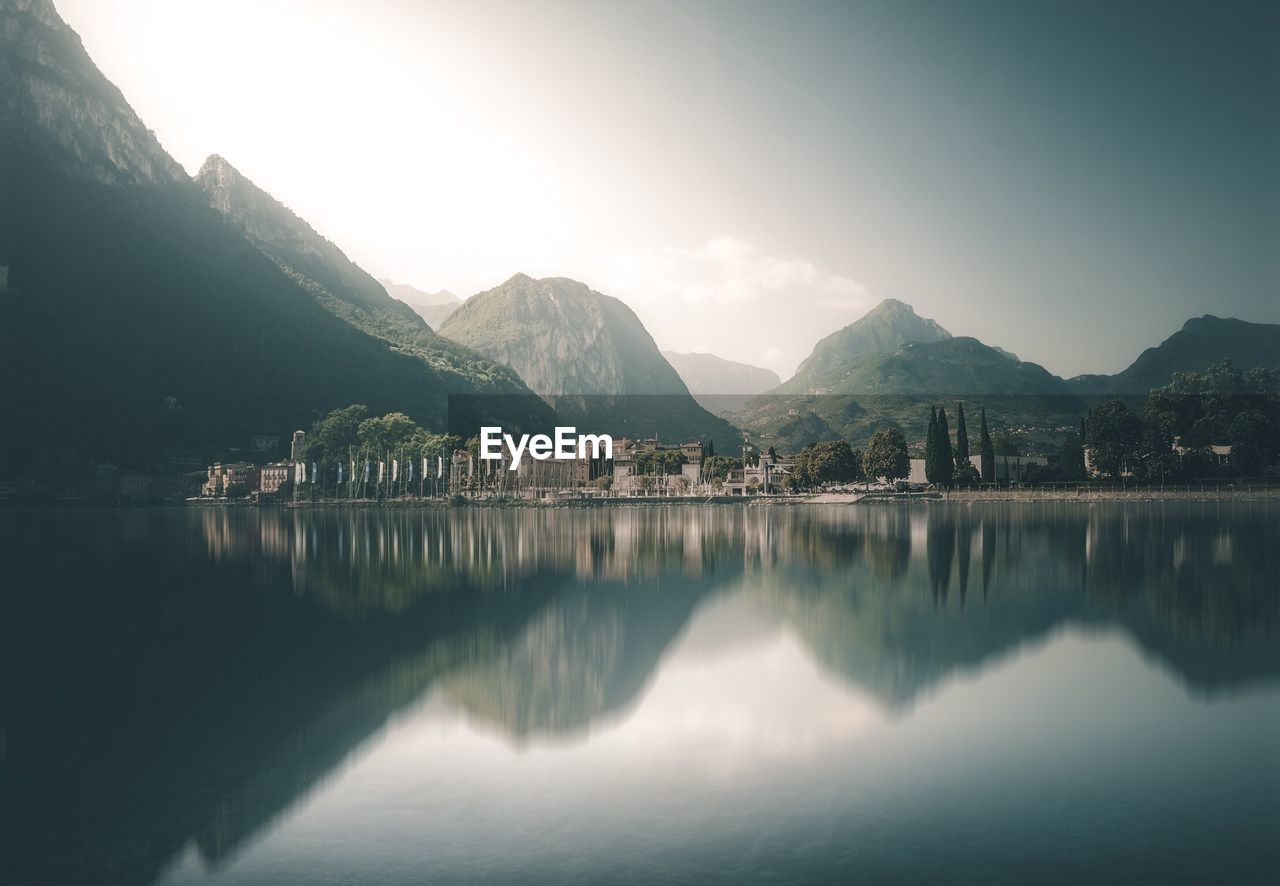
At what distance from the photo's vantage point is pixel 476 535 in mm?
70625

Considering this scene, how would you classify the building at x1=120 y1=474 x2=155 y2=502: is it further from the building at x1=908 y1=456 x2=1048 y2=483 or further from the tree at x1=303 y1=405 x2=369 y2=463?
the building at x1=908 y1=456 x2=1048 y2=483

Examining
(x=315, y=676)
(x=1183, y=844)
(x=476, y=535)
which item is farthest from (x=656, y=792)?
(x=476, y=535)

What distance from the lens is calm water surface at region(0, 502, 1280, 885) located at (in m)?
10.7

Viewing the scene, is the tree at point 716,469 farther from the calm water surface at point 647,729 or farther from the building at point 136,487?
the calm water surface at point 647,729

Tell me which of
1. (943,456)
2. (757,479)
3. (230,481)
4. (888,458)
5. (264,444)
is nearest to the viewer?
(943,456)

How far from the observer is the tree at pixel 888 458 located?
137m

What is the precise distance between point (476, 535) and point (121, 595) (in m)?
36.4

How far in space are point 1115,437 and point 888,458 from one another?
33.3m

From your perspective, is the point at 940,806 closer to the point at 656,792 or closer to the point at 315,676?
the point at 656,792

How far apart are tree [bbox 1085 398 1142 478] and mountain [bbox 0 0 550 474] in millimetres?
139005

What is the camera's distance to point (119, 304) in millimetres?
154250

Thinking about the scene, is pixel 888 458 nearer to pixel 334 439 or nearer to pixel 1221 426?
pixel 1221 426

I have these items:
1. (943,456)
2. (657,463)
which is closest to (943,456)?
(943,456)

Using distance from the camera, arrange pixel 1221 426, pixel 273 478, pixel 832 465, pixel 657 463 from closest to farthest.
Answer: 1. pixel 1221 426
2. pixel 832 465
3. pixel 273 478
4. pixel 657 463
